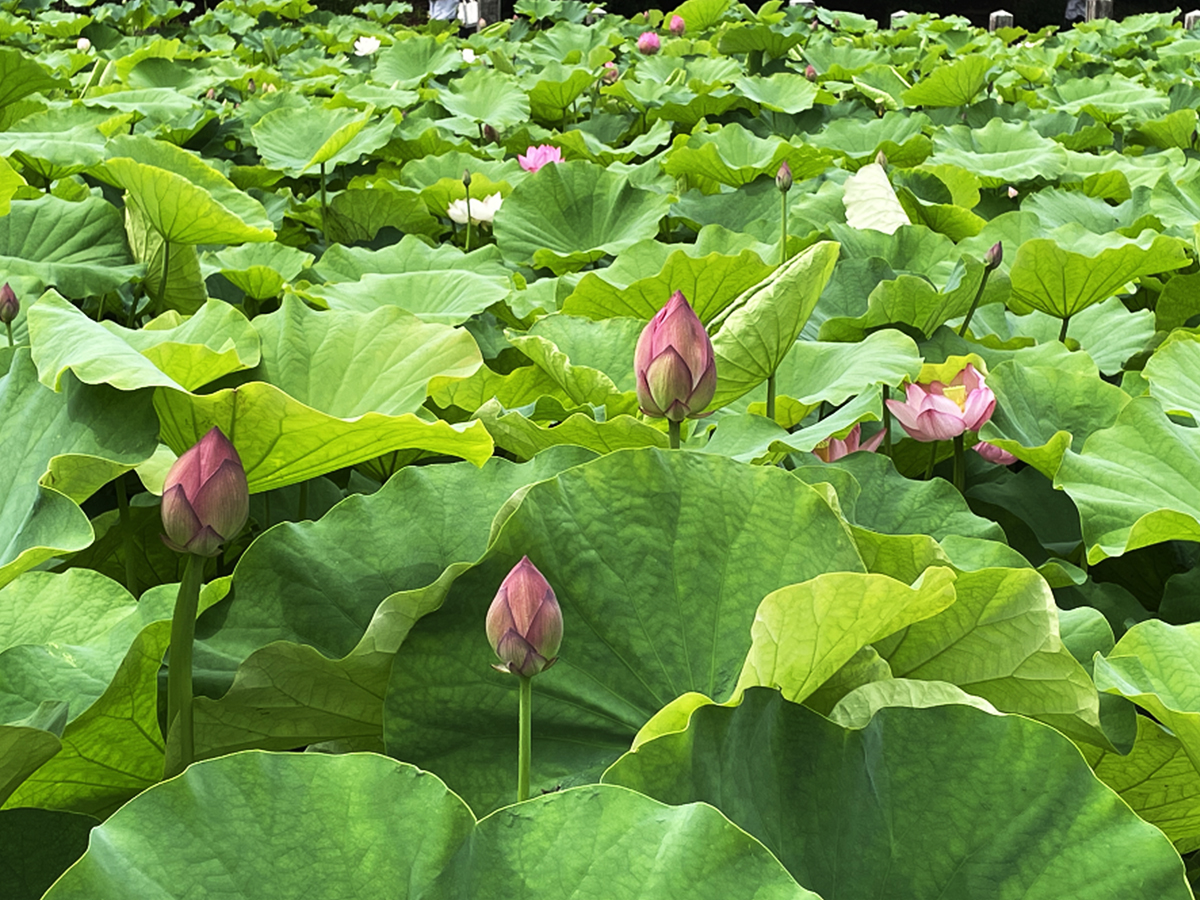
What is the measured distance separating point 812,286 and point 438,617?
0.55 m

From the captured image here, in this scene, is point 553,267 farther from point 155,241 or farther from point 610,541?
point 610,541

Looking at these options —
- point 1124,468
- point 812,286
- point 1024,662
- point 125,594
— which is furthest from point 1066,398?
point 125,594

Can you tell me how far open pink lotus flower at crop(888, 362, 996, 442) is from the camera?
1.08 metres

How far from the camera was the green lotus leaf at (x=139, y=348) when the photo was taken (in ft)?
2.26

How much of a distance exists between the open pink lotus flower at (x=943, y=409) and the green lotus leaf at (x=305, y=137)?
149 cm

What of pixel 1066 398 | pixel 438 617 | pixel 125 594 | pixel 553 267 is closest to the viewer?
pixel 438 617

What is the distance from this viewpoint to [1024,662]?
0.63 m

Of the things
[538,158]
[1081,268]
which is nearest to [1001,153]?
[538,158]

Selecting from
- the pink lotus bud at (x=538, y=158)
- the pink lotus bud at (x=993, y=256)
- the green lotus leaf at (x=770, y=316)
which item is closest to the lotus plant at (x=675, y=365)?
the green lotus leaf at (x=770, y=316)

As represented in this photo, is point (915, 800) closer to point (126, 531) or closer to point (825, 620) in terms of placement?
point (825, 620)

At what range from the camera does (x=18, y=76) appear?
2.12m

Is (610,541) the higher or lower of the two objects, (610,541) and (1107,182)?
the higher

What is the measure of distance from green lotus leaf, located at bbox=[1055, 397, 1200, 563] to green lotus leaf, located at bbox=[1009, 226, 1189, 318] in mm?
432

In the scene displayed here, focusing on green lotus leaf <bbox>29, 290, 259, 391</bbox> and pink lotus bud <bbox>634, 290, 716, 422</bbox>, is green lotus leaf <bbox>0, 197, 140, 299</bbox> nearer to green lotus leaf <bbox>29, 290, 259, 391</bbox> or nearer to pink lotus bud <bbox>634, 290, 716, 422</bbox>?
green lotus leaf <bbox>29, 290, 259, 391</bbox>
